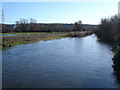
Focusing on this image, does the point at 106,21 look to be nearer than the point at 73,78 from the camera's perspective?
No

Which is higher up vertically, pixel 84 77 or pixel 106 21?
pixel 106 21

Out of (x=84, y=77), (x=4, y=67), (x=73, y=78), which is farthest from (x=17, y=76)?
(x=84, y=77)

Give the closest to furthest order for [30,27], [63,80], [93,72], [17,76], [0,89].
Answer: [0,89] < [63,80] < [17,76] < [93,72] < [30,27]

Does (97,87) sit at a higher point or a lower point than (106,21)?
lower

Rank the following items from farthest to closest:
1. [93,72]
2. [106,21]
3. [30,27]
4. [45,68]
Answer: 1. [30,27]
2. [106,21]
3. [45,68]
4. [93,72]

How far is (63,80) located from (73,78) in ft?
2.43

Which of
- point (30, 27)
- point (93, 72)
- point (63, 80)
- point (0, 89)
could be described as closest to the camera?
point (0, 89)

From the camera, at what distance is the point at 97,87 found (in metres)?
7.74

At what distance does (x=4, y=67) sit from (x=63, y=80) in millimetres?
5384

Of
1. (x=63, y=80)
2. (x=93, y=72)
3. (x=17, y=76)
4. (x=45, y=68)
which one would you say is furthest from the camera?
(x=45, y=68)

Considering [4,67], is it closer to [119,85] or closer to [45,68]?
[45,68]

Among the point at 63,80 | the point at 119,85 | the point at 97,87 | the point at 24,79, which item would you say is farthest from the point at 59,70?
the point at 119,85

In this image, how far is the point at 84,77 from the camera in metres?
9.21

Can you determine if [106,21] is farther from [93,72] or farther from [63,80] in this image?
[63,80]
